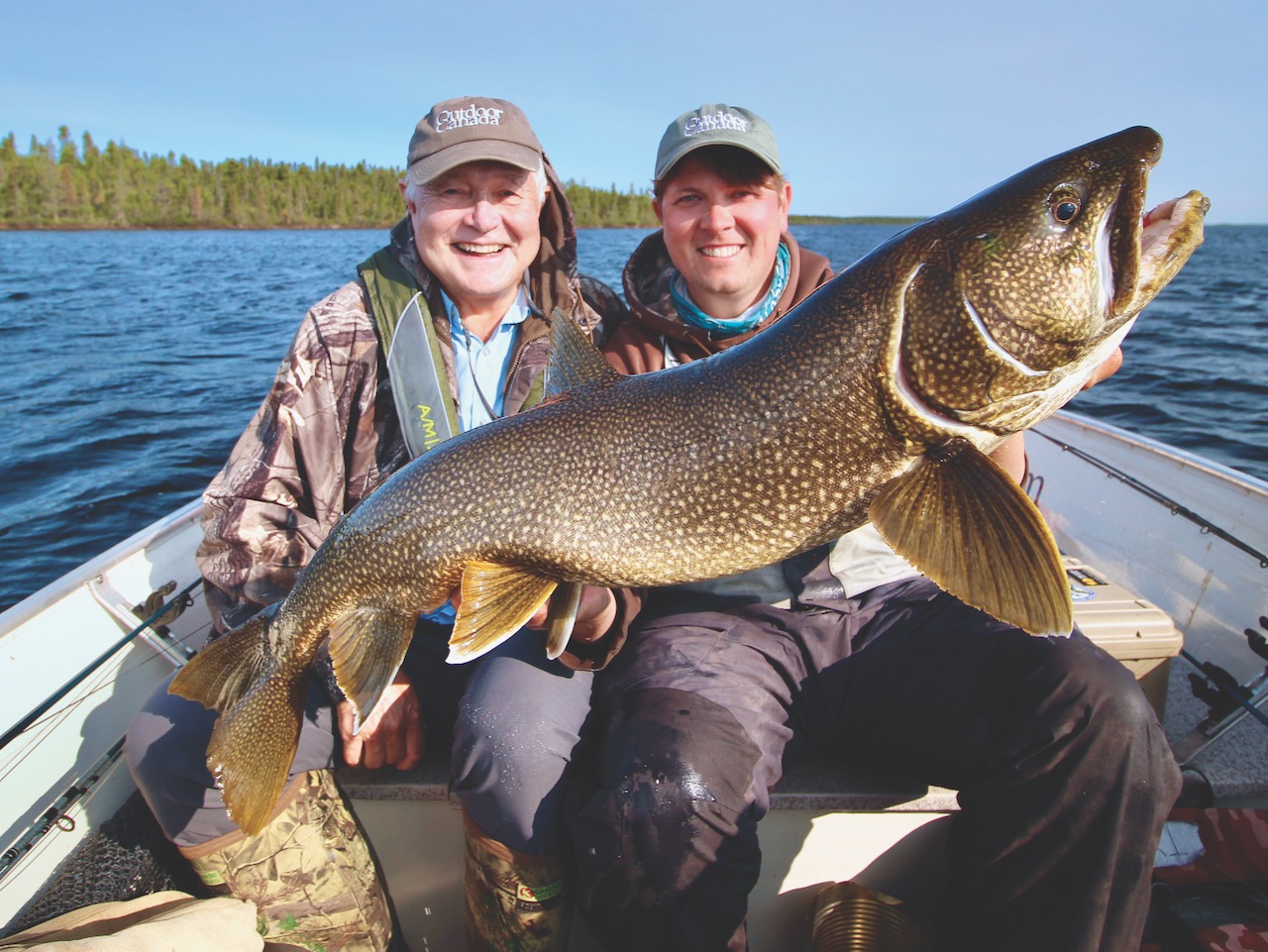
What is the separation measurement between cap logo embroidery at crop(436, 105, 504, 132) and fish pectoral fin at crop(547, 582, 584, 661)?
6.76 feet

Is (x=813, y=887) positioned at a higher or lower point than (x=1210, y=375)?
lower

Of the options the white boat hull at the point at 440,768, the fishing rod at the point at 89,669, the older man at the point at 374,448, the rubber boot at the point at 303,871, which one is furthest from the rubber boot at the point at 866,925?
the fishing rod at the point at 89,669

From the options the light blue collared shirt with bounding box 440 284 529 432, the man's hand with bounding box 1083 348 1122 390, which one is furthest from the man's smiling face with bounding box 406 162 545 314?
the man's hand with bounding box 1083 348 1122 390

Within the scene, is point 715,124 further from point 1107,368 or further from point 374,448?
point 374,448

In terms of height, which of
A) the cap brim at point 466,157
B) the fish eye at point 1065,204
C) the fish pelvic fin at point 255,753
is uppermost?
the cap brim at point 466,157

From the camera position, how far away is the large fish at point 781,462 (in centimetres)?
189

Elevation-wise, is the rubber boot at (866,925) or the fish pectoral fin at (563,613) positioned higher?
the fish pectoral fin at (563,613)

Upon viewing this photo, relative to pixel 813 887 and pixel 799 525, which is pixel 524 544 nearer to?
pixel 799 525

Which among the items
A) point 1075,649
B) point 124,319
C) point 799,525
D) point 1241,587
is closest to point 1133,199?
point 799,525

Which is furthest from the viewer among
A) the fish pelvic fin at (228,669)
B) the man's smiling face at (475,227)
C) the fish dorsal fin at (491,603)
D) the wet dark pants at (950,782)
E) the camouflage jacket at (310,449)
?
the man's smiling face at (475,227)

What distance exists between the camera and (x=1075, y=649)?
2.34 metres

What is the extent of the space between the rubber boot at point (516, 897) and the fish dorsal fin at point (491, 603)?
24.5 inches

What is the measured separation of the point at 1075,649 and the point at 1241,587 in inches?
90.9

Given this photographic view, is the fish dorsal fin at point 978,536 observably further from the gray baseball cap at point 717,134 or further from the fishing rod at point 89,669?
the fishing rod at point 89,669
